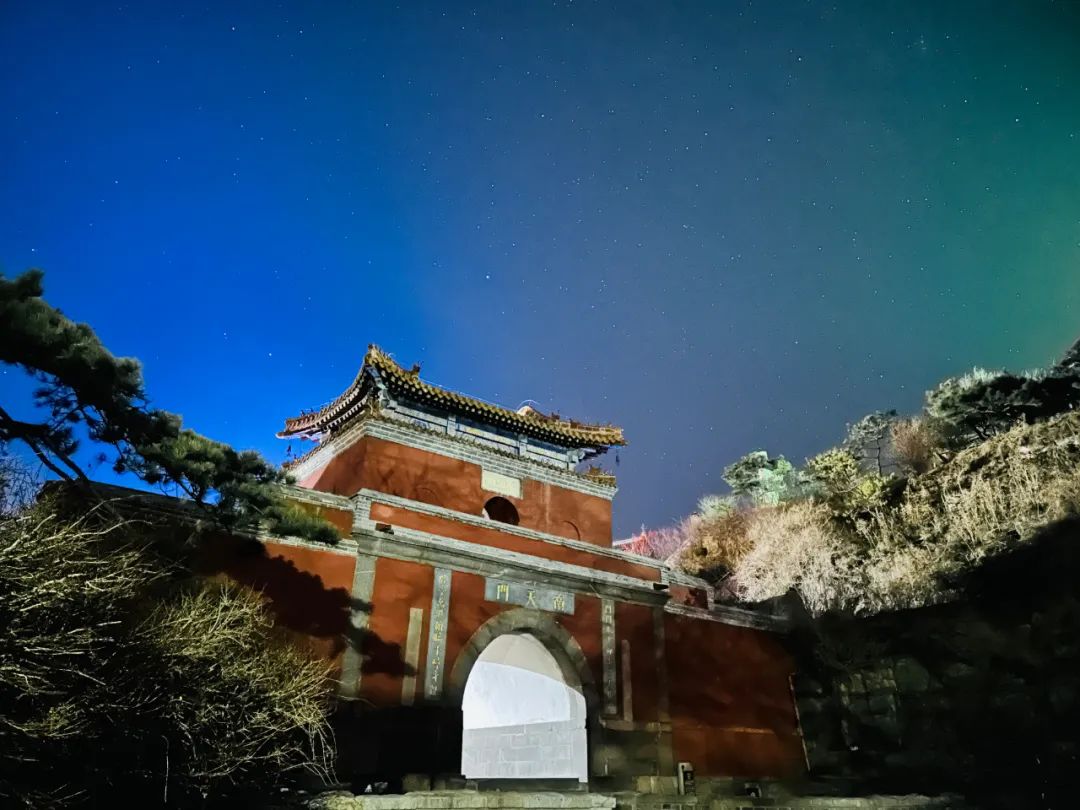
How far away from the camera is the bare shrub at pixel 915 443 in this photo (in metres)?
18.1

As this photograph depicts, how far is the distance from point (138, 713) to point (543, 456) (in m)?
10.7

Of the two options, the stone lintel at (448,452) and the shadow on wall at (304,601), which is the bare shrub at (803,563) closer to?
the stone lintel at (448,452)

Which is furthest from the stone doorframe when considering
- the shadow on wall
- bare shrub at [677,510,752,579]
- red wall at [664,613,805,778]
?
bare shrub at [677,510,752,579]

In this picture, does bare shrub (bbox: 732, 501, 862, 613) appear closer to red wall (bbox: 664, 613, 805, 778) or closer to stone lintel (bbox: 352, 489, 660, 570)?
red wall (bbox: 664, 613, 805, 778)

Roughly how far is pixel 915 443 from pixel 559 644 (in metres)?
14.0

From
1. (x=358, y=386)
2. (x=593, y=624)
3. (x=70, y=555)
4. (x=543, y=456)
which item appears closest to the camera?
(x=70, y=555)

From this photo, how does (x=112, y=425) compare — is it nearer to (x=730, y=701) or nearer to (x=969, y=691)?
(x=730, y=701)

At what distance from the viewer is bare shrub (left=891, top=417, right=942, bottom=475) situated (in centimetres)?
1811

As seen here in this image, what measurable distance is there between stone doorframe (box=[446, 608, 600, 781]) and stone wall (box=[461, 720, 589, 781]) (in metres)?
0.26

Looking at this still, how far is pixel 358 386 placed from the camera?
48.1 ft

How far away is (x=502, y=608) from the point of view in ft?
37.4

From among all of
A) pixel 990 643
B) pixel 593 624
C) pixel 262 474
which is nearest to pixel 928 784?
pixel 990 643

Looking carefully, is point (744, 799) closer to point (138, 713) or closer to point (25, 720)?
point (138, 713)

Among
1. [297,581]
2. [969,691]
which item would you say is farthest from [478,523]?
[969,691]
